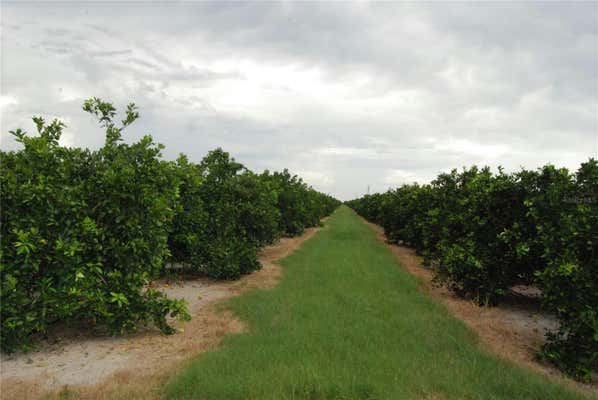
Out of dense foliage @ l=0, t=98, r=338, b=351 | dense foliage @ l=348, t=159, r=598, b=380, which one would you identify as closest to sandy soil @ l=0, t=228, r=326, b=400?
dense foliage @ l=0, t=98, r=338, b=351

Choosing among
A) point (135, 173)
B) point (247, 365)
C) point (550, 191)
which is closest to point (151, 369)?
point (247, 365)

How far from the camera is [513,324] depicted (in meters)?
7.75

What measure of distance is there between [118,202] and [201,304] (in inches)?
146

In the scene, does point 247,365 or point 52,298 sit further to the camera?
point 52,298

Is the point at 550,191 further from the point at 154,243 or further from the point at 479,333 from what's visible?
the point at 154,243

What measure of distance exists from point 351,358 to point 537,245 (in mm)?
4902

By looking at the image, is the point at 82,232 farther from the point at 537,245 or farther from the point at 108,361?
the point at 537,245

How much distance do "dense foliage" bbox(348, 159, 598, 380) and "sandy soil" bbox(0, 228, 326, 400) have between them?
494 centimetres

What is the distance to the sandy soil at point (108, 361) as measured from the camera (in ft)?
14.9

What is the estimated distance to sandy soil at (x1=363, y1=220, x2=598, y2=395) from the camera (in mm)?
5785

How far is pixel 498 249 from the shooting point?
28.6 ft

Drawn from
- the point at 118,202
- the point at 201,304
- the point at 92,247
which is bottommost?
the point at 201,304

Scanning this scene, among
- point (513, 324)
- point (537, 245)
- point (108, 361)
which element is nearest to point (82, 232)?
point (108, 361)

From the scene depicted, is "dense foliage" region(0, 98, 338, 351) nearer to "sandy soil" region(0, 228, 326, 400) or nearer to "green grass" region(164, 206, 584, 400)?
"sandy soil" region(0, 228, 326, 400)
